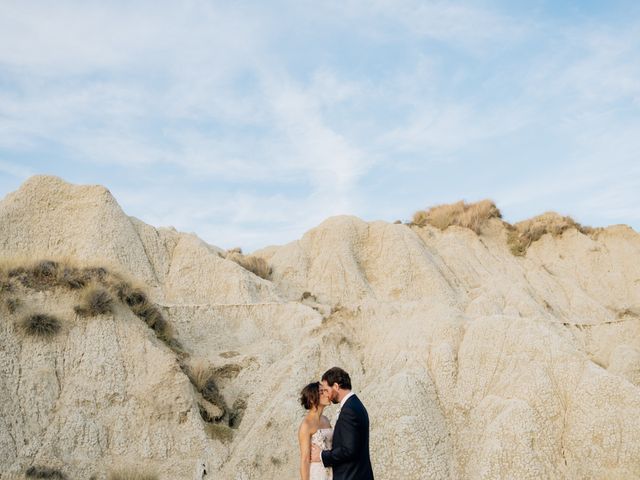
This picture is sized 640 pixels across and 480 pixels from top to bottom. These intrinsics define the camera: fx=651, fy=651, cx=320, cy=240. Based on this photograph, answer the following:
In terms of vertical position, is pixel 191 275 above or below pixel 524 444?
above

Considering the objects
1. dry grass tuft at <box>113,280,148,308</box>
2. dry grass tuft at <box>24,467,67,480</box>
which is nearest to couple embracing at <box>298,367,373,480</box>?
dry grass tuft at <box>24,467,67,480</box>

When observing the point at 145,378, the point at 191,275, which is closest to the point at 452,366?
the point at 145,378

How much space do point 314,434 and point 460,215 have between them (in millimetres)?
27786

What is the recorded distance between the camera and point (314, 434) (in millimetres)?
7238

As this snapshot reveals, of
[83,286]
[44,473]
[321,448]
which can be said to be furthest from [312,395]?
[83,286]

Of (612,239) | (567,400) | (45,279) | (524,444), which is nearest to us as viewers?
(524,444)

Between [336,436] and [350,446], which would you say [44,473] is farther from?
[350,446]

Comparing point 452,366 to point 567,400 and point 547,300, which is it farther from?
point 547,300

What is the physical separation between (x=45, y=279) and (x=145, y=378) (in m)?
3.75

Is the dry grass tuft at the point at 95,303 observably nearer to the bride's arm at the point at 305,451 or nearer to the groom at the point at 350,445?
the bride's arm at the point at 305,451

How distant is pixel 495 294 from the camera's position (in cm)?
2316

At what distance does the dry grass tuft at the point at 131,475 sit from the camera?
1282 centimetres

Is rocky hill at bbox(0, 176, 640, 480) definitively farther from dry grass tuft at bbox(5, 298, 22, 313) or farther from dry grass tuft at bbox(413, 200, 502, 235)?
dry grass tuft at bbox(413, 200, 502, 235)

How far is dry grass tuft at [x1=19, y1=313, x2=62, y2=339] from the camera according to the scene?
14805mm
